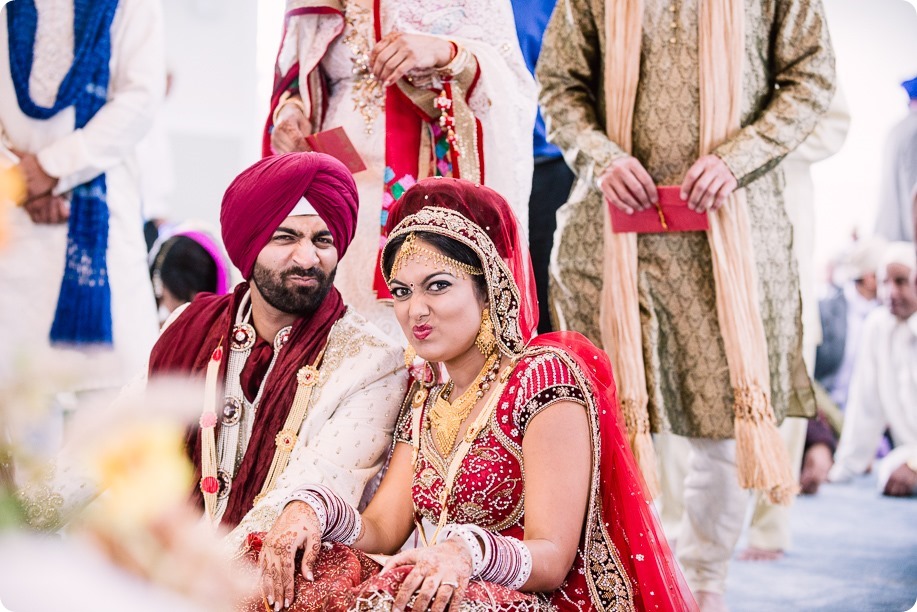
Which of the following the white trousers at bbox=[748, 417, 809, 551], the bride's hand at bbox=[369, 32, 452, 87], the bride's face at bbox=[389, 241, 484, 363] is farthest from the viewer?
the white trousers at bbox=[748, 417, 809, 551]

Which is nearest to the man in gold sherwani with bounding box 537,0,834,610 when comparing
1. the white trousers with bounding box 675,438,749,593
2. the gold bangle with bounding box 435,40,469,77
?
the white trousers with bounding box 675,438,749,593

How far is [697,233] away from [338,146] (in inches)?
41.8

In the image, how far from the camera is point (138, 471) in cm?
261

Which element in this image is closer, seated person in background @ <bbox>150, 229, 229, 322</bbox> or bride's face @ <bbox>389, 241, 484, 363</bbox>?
bride's face @ <bbox>389, 241, 484, 363</bbox>

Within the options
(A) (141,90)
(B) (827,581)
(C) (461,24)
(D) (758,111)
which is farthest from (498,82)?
(B) (827,581)

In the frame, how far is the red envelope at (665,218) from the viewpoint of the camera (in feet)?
9.12

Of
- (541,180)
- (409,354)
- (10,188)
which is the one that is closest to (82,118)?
(10,188)

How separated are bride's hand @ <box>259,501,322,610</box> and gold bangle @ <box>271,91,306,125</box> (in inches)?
54.5

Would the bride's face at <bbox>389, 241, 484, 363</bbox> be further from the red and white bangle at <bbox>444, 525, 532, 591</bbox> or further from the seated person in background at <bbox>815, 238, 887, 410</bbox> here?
the seated person in background at <bbox>815, 238, 887, 410</bbox>

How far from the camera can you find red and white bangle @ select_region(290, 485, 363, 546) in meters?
1.97

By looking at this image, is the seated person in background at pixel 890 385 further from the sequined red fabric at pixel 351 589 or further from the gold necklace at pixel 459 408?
the sequined red fabric at pixel 351 589

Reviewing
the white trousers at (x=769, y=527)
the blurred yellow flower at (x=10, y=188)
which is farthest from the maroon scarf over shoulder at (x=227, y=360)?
the white trousers at (x=769, y=527)

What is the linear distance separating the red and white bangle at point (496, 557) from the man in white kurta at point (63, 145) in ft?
7.12

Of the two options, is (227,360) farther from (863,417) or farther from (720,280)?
(863,417)
